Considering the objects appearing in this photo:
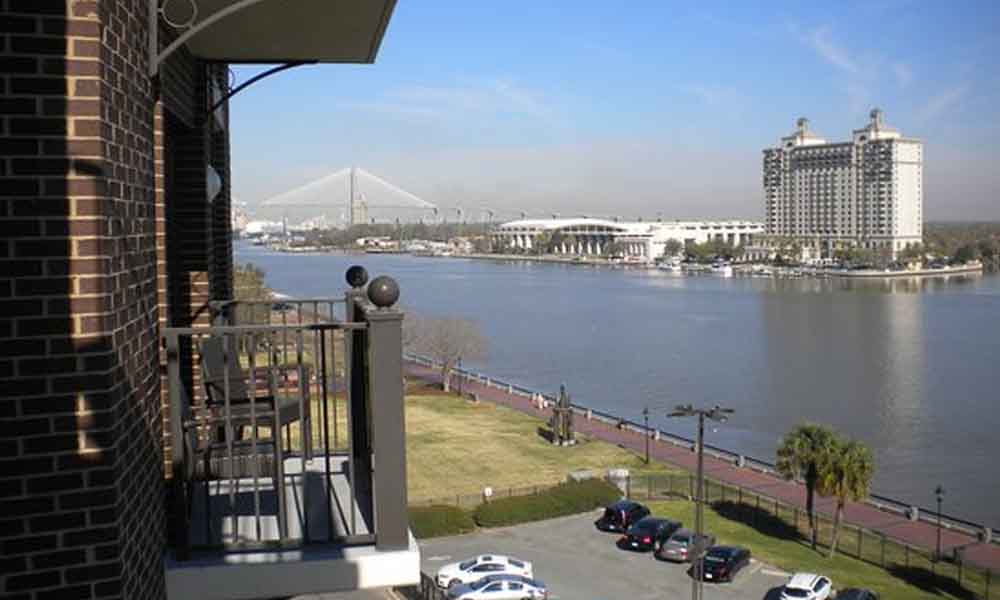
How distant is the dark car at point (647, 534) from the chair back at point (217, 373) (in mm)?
13479

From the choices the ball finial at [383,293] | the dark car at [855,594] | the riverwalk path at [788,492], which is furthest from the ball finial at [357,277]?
the riverwalk path at [788,492]

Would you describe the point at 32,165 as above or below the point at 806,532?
above

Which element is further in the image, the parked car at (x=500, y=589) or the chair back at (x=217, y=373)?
the parked car at (x=500, y=589)

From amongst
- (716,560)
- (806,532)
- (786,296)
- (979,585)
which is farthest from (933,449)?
(786,296)

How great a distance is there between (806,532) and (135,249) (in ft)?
57.8

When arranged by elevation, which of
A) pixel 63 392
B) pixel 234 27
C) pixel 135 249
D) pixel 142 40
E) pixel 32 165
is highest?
pixel 234 27

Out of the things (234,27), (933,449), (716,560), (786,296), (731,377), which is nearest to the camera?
(234,27)

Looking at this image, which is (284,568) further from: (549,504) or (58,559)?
(549,504)

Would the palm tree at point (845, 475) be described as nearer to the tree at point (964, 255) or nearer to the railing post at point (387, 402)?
the railing post at point (387, 402)

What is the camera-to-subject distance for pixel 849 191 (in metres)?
143

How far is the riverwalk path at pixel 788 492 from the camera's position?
1761 centimetres

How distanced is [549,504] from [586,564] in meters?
2.84

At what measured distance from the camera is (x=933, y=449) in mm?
25406

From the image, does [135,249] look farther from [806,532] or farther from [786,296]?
[786,296]
